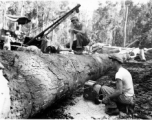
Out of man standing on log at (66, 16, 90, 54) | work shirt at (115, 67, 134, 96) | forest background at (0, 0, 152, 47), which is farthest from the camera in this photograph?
forest background at (0, 0, 152, 47)

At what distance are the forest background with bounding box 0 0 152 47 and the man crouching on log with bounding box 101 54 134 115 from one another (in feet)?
72.8

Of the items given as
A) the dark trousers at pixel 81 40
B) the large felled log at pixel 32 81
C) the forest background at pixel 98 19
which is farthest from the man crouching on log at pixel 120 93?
the forest background at pixel 98 19

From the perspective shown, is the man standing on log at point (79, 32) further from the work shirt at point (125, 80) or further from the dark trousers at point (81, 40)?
the work shirt at point (125, 80)

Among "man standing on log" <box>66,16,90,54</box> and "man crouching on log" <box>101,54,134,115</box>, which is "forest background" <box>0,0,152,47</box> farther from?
"man crouching on log" <box>101,54,134,115</box>

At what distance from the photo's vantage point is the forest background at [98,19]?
2672 centimetres

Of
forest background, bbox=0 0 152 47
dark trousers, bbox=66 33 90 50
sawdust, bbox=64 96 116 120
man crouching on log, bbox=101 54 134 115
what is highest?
forest background, bbox=0 0 152 47

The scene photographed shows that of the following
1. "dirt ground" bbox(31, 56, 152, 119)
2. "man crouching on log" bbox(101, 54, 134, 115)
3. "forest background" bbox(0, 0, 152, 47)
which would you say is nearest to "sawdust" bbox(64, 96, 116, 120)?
"dirt ground" bbox(31, 56, 152, 119)

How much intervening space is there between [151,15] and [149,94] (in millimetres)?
28805

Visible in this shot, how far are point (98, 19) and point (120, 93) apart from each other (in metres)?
35.6

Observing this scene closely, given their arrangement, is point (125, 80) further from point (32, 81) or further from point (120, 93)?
point (32, 81)

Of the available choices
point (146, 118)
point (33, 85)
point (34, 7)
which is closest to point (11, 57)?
point (33, 85)

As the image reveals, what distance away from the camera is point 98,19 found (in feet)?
121

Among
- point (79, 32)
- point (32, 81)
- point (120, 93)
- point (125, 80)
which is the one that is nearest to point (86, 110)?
point (120, 93)

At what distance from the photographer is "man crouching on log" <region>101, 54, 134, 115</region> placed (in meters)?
2.78
